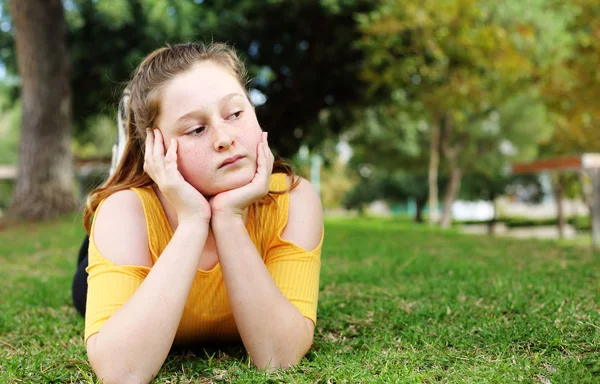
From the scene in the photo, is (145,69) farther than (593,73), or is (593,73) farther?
(593,73)

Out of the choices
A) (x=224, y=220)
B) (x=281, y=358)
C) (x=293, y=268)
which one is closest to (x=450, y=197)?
(x=293, y=268)

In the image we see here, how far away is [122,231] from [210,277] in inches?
15.9

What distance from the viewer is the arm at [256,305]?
216 centimetres

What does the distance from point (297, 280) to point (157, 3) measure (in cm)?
1036

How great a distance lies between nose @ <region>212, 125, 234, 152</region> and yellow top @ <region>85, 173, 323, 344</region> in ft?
1.41

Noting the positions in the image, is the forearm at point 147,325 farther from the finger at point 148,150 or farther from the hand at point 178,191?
the finger at point 148,150

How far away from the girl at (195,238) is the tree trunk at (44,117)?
33.2 ft

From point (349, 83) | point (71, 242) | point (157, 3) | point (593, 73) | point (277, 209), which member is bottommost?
point (71, 242)

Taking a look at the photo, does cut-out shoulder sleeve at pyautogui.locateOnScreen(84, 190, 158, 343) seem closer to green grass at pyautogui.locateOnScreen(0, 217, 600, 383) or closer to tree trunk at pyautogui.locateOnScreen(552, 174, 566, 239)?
green grass at pyautogui.locateOnScreen(0, 217, 600, 383)

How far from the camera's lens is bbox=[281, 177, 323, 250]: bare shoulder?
8.12ft

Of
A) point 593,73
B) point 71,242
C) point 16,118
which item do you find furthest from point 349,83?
point 16,118

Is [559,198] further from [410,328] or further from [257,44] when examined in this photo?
[410,328]

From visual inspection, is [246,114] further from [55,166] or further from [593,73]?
[55,166]

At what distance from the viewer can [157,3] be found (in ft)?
37.7
